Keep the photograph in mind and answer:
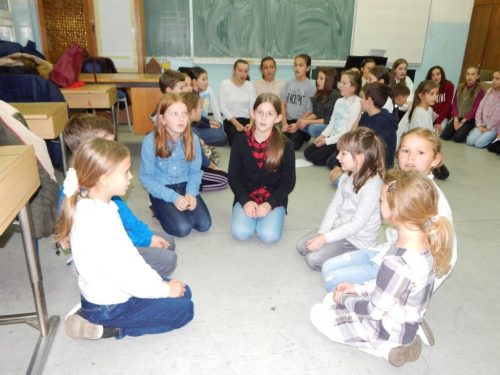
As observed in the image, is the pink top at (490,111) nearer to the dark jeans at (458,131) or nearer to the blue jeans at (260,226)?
the dark jeans at (458,131)

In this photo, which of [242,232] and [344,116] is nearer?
[242,232]

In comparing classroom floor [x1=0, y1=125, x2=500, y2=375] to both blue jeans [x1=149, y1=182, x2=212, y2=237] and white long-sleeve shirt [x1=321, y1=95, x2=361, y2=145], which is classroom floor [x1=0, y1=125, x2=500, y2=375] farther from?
white long-sleeve shirt [x1=321, y1=95, x2=361, y2=145]

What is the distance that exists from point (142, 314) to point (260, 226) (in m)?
0.99

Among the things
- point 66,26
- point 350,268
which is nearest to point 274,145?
point 350,268

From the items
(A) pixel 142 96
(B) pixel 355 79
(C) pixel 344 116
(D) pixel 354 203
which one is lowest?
(D) pixel 354 203

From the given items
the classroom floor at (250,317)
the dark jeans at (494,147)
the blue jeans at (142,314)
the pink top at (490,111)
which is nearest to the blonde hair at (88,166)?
the blue jeans at (142,314)

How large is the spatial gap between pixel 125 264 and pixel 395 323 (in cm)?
94

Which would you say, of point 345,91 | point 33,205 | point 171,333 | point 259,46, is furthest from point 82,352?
point 259,46

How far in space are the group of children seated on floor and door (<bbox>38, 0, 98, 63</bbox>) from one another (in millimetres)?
3106

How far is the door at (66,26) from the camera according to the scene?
5074 millimetres

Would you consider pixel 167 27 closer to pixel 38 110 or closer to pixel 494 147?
pixel 38 110

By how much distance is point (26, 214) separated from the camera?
53.2 inches

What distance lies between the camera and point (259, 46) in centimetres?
583

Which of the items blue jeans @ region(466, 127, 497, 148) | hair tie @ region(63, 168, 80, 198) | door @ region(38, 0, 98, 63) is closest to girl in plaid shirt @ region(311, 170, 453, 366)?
hair tie @ region(63, 168, 80, 198)
